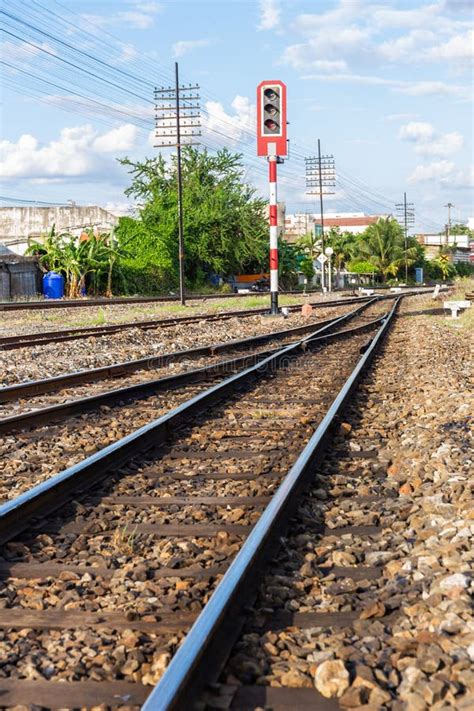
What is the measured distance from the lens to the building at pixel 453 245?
14662 cm

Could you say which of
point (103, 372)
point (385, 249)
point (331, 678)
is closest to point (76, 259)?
point (103, 372)

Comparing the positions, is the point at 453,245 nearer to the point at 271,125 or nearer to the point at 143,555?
the point at 271,125

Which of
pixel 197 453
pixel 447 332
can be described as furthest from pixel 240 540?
pixel 447 332

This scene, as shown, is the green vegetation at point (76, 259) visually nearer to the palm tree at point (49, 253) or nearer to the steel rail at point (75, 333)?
the palm tree at point (49, 253)

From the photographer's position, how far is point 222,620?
10.5 ft

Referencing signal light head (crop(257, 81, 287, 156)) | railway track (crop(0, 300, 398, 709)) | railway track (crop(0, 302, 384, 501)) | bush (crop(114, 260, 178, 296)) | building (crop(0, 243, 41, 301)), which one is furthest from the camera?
bush (crop(114, 260, 178, 296))

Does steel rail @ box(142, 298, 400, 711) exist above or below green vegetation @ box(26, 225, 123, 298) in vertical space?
below

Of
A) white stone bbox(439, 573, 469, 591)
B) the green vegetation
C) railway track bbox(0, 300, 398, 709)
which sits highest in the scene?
the green vegetation

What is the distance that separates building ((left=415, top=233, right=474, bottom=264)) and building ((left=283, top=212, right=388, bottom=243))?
10.4m

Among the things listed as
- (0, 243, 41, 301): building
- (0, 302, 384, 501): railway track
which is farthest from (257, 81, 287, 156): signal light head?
(0, 243, 41, 301): building

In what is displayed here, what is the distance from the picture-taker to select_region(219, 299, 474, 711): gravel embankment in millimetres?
2926

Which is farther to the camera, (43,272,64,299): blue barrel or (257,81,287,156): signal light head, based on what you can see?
(43,272,64,299): blue barrel

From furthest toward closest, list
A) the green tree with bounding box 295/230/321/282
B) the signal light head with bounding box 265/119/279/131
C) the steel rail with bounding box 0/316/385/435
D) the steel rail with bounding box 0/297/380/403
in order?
the green tree with bounding box 295/230/321/282 < the signal light head with bounding box 265/119/279/131 < the steel rail with bounding box 0/297/380/403 < the steel rail with bounding box 0/316/385/435

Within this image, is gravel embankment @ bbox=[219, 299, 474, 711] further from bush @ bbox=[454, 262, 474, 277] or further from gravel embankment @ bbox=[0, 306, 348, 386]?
bush @ bbox=[454, 262, 474, 277]
